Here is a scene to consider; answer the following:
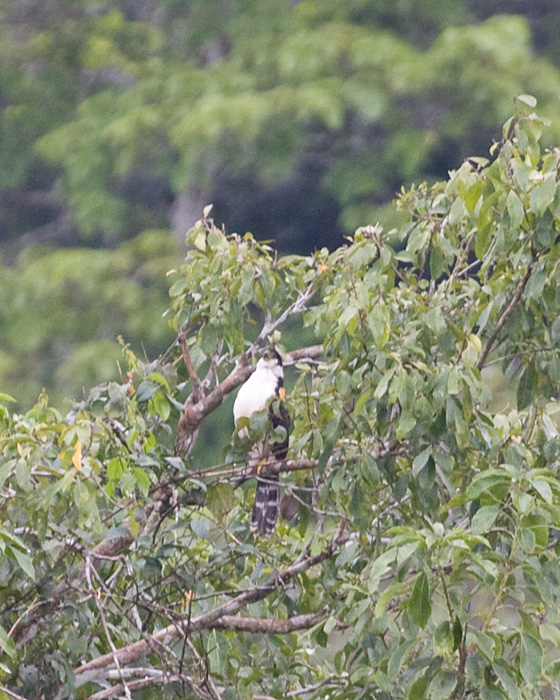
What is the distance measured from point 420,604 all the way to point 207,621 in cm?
72

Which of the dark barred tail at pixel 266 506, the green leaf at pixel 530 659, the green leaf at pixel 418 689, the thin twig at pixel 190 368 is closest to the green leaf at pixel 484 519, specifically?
the green leaf at pixel 530 659

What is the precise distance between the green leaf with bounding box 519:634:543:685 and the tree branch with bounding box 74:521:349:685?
646 mm

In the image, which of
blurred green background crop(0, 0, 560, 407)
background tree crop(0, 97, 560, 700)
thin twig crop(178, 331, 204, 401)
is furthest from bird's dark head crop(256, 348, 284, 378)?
blurred green background crop(0, 0, 560, 407)

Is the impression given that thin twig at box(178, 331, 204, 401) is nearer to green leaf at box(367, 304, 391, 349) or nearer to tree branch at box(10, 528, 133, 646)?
tree branch at box(10, 528, 133, 646)

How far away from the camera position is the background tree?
161 cm

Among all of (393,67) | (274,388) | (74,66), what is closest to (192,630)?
(274,388)

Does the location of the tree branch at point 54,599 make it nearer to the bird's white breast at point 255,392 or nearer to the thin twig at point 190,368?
the thin twig at point 190,368

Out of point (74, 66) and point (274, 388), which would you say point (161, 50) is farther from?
point (274, 388)

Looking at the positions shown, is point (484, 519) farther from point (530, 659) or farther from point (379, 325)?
point (379, 325)

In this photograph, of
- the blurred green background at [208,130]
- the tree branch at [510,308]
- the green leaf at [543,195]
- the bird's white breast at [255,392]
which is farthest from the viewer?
the blurred green background at [208,130]

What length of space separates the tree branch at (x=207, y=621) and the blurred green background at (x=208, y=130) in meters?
4.53

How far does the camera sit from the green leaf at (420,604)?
1480 mm

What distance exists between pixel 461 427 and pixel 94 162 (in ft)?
21.7

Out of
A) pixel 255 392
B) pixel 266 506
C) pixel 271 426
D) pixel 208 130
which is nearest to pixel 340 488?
pixel 271 426
